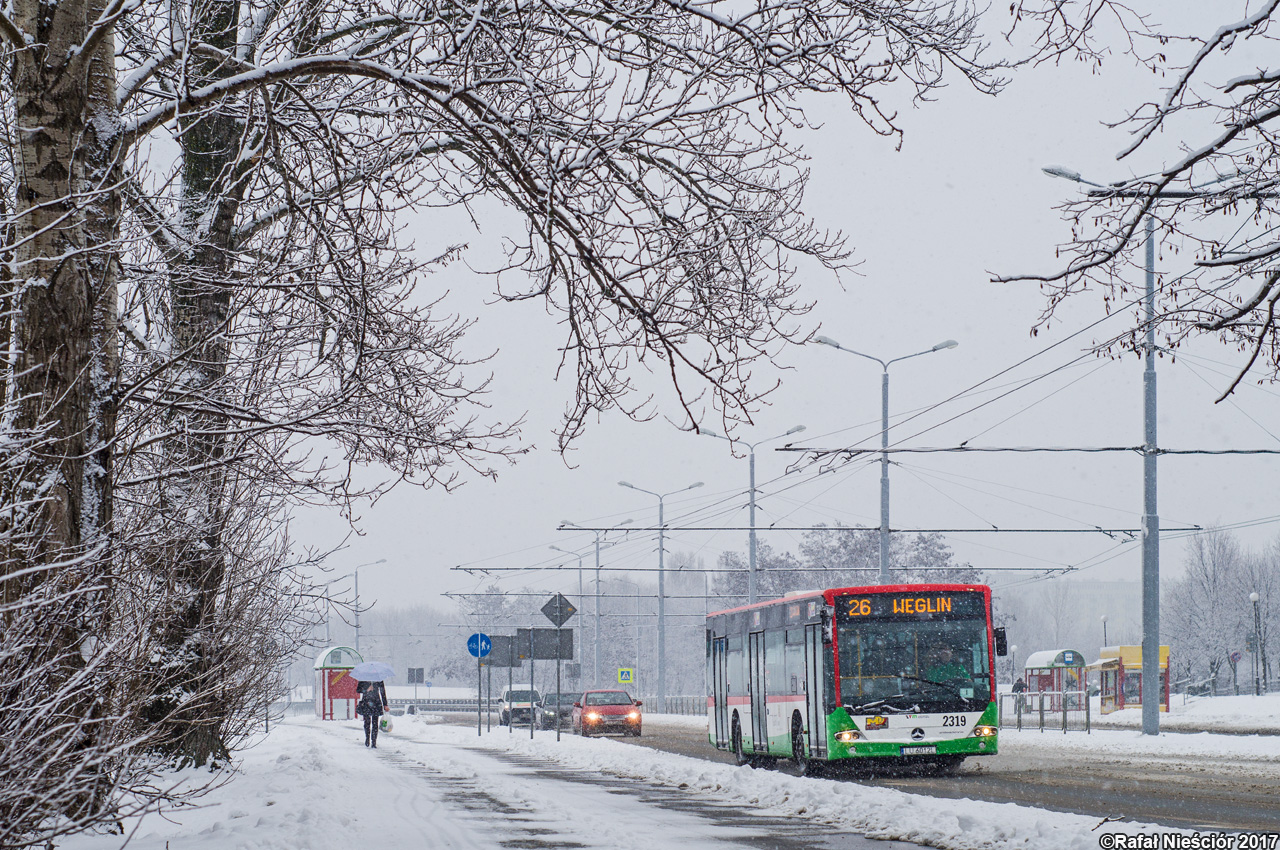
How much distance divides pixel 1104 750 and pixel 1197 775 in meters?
7.94

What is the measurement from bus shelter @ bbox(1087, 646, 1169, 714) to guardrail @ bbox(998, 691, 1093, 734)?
102cm

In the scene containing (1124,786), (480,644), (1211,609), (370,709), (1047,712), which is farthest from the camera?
(1211,609)

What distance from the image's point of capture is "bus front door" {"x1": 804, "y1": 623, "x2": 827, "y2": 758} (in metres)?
20.0

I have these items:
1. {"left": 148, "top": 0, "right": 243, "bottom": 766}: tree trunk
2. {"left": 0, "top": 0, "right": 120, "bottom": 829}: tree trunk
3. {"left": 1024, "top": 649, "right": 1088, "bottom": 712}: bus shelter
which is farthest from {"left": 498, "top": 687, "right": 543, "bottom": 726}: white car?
{"left": 0, "top": 0, "right": 120, "bottom": 829}: tree trunk

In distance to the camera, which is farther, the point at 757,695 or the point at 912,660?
the point at 757,695

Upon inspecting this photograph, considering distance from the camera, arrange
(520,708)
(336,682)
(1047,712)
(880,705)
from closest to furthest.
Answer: (880,705)
(520,708)
(1047,712)
(336,682)

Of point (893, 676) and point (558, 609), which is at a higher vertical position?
point (558, 609)

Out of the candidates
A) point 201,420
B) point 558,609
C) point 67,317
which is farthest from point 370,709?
point 67,317

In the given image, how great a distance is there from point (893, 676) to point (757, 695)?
4.62 m

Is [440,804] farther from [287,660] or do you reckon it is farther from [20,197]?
[20,197]

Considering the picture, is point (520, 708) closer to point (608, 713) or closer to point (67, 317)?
point (608, 713)

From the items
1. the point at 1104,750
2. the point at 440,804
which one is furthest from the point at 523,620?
the point at 440,804

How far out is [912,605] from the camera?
20.3 m

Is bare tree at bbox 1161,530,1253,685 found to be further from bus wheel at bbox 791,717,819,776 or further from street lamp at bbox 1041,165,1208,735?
bus wheel at bbox 791,717,819,776
